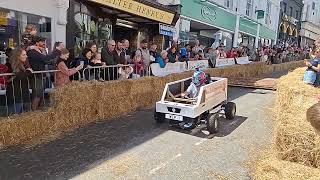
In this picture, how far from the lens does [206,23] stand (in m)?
23.5

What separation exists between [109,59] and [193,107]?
10.2 ft

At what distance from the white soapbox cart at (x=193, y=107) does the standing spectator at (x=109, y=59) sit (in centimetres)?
184

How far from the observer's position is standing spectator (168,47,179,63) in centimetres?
1340

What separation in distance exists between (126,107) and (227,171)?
4.63 meters

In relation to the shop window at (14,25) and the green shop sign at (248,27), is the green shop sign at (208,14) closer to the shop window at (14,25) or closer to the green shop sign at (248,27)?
the green shop sign at (248,27)

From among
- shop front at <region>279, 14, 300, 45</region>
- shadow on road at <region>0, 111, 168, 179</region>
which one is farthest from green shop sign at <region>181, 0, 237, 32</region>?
shop front at <region>279, 14, 300, 45</region>

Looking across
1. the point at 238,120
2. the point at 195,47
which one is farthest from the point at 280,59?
the point at 238,120

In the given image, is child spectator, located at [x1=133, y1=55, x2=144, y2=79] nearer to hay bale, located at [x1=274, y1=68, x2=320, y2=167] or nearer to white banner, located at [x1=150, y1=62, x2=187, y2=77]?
white banner, located at [x1=150, y1=62, x2=187, y2=77]

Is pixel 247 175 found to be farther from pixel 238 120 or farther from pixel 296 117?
pixel 238 120

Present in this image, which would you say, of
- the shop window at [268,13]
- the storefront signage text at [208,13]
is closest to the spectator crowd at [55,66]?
the storefront signage text at [208,13]

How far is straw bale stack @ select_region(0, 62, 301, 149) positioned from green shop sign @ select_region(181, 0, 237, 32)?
10.4 metres

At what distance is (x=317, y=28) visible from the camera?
57.3 m

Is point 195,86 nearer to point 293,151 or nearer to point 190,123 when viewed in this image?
point 190,123

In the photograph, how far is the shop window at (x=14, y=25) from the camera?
32.3ft
